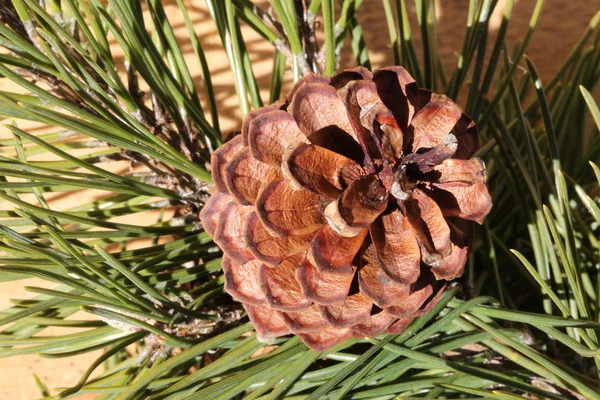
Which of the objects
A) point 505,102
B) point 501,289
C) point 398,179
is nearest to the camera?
point 398,179

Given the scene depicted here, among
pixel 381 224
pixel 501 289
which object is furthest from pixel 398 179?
pixel 501 289

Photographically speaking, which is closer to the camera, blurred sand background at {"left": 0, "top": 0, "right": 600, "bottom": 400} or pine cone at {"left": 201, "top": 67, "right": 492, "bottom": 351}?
pine cone at {"left": 201, "top": 67, "right": 492, "bottom": 351}

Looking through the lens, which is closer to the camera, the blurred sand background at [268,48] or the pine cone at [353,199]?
the pine cone at [353,199]

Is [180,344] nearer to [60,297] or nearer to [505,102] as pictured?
[60,297]

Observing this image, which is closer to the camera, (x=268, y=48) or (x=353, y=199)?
(x=353, y=199)
